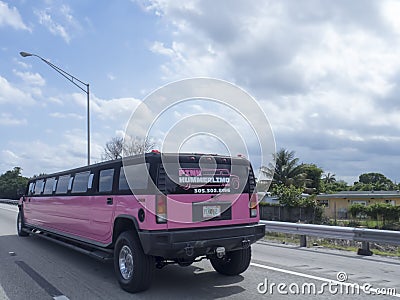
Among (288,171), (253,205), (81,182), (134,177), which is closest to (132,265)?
(134,177)

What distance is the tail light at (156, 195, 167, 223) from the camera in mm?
6062

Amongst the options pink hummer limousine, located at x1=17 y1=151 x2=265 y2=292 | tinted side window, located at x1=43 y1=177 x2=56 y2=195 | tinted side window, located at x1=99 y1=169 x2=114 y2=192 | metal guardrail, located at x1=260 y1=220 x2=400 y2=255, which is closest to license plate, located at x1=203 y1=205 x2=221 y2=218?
pink hummer limousine, located at x1=17 y1=151 x2=265 y2=292

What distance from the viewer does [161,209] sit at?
6.09m

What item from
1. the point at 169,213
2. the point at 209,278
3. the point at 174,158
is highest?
the point at 174,158

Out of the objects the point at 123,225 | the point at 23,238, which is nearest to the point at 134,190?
the point at 123,225

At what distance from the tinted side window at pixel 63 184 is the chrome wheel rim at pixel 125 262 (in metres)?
3.76

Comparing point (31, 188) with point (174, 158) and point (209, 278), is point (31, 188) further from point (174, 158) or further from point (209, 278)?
point (174, 158)

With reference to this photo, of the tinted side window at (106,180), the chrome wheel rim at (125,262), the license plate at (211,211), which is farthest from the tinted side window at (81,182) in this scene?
the license plate at (211,211)

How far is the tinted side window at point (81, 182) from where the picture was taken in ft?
28.1

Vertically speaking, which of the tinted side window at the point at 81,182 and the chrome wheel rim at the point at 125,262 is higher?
the tinted side window at the point at 81,182

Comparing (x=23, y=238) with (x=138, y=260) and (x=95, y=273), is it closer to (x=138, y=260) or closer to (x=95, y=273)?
(x=95, y=273)

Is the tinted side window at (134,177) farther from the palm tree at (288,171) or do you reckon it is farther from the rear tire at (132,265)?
the palm tree at (288,171)

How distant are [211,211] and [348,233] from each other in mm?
5140

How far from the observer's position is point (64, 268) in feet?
27.6
